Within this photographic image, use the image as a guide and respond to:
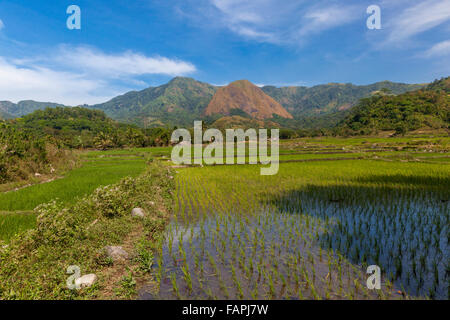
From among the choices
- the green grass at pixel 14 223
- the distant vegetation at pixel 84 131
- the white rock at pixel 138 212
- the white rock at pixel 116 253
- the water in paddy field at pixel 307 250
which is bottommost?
the water in paddy field at pixel 307 250

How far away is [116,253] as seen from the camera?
5.47 m

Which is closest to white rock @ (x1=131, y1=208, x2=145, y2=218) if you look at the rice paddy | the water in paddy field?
the water in paddy field

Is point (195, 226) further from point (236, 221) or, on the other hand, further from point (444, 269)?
point (444, 269)

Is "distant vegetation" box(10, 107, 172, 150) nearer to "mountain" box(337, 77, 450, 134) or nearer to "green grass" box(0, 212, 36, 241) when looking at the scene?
"green grass" box(0, 212, 36, 241)

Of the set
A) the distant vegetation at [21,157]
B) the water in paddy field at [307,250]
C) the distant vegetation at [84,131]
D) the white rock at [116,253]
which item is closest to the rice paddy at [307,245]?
the water in paddy field at [307,250]

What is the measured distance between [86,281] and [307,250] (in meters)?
5.01

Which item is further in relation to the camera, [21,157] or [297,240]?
[21,157]

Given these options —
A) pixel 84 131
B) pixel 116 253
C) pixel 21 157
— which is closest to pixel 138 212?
pixel 116 253

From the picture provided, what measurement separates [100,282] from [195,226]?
12.3 ft

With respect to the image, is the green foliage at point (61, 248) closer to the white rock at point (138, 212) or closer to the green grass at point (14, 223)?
the white rock at point (138, 212)

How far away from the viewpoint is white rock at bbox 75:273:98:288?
425 cm

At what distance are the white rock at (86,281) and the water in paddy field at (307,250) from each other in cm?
103

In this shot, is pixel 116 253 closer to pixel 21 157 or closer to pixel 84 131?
pixel 21 157

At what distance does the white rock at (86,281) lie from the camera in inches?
167
